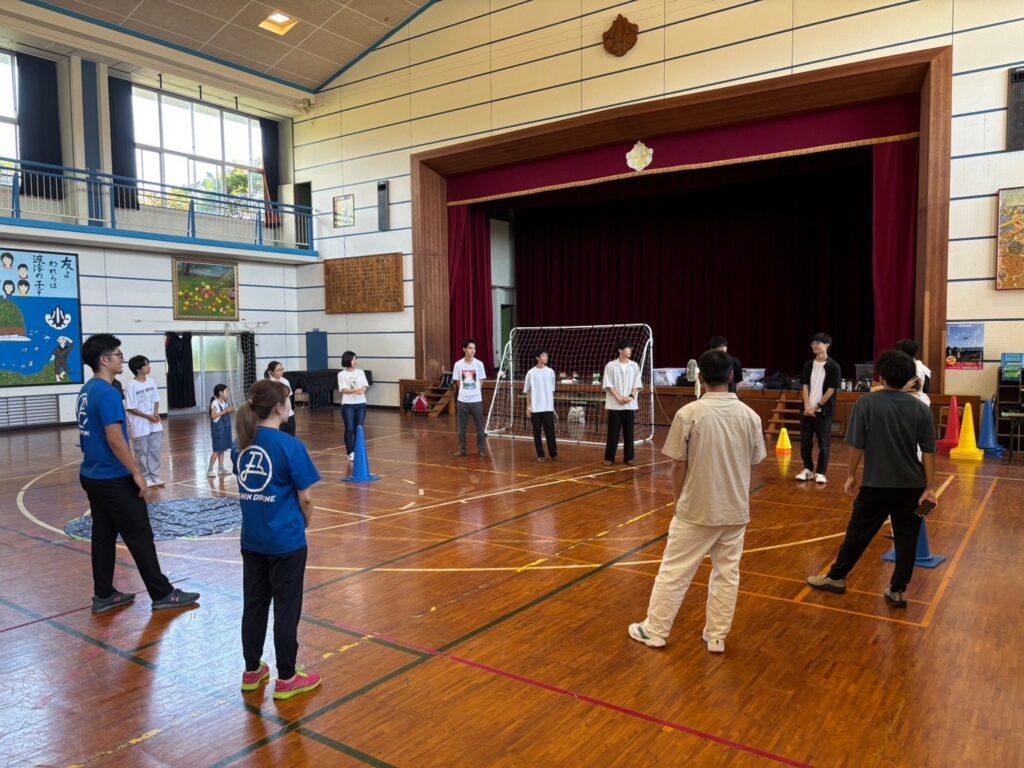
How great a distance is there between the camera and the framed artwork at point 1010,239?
10922 millimetres

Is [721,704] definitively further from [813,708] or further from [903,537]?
[903,537]

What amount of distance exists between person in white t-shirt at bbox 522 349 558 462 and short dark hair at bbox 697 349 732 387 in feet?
20.3

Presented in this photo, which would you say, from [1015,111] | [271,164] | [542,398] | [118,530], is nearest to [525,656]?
[118,530]

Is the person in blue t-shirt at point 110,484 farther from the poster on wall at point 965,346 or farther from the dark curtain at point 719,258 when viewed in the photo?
the dark curtain at point 719,258

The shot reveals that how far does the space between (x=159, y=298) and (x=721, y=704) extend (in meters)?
17.7

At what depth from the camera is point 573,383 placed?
15.5 m

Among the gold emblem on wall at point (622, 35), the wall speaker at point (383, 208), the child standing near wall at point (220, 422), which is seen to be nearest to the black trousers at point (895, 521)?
the child standing near wall at point (220, 422)

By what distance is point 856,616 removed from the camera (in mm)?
4445

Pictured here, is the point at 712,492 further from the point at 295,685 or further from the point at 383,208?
the point at 383,208

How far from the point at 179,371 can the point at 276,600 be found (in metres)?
16.7

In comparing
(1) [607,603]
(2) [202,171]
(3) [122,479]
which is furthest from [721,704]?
(2) [202,171]

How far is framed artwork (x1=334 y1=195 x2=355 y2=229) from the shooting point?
19.5 meters

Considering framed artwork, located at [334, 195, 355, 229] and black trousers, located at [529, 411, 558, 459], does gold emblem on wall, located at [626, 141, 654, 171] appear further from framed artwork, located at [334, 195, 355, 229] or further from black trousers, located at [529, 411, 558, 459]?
framed artwork, located at [334, 195, 355, 229]

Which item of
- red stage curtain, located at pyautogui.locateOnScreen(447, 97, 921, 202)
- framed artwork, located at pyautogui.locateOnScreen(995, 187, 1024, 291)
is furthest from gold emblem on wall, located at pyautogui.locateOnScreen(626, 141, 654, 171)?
framed artwork, located at pyautogui.locateOnScreen(995, 187, 1024, 291)
